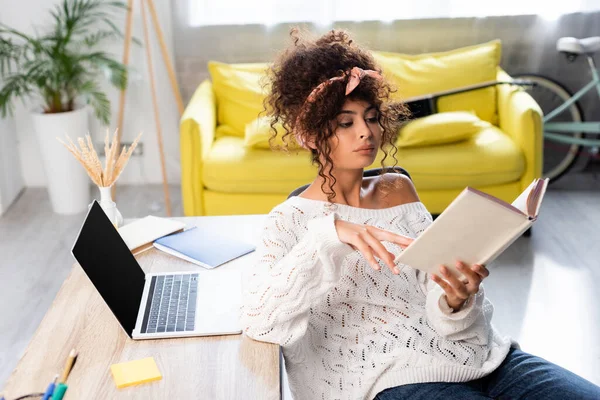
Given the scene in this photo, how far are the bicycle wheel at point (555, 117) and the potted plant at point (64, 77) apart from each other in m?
2.23

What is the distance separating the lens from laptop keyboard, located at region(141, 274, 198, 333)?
147 centimetres

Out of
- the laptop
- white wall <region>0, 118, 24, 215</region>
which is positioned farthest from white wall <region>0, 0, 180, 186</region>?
the laptop

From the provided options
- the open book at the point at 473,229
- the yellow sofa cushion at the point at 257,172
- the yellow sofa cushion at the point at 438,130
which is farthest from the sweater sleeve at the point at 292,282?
the yellow sofa cushion at the point at 438,130

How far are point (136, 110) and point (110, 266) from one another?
2783 mm

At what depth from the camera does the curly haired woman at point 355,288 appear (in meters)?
1.34

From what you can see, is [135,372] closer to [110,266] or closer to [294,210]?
[110,266]

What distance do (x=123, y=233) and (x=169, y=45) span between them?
2369mm

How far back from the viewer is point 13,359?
2.46m

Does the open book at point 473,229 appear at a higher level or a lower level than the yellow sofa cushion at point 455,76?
higher

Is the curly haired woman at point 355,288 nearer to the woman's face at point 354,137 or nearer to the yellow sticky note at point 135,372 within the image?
the woman's face at point 354,137

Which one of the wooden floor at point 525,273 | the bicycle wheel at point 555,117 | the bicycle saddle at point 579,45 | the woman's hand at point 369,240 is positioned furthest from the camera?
the bicycle wheel at point 555,117

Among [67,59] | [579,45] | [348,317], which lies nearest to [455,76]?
[579,45]

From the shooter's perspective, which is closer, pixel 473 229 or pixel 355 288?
pixel 473 229

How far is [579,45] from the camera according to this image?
3758 millimetres
